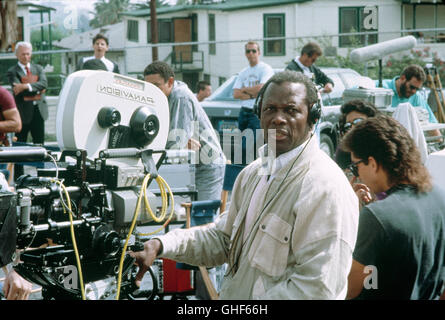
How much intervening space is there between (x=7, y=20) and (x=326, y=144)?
27.5 feet

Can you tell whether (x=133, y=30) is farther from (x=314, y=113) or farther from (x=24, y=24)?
(x=314, y=113)

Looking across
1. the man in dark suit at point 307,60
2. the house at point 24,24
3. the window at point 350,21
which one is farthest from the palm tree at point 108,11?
the man in dark suit at point 307,60

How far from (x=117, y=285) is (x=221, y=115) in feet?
24.3

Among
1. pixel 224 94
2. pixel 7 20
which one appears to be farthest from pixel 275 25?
pixel 7 20

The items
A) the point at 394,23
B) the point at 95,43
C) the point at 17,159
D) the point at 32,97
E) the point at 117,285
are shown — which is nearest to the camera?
the point at 17,159

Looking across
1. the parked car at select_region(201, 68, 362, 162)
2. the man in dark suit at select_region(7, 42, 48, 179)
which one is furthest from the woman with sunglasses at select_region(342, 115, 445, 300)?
the man in dark suit at select_region(7, 42, 48, 179)

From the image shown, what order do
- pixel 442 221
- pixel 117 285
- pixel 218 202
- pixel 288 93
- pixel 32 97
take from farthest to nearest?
1. pixel 32 97
2. pixel 218 202
3. pixel 442 221
4. pixel 117 285
5. pixel 288 93

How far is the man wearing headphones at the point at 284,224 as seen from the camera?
7.50 ft

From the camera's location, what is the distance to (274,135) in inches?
102

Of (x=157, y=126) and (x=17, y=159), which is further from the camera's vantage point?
(x=157, y=126)

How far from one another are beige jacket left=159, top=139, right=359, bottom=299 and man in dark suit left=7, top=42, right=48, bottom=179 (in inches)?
304

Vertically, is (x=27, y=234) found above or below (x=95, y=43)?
below
